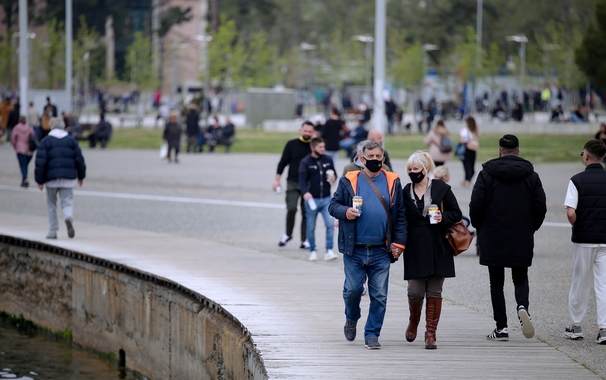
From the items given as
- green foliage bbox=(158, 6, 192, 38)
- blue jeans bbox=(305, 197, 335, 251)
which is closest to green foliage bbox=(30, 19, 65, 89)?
green foliage bbox=(158, 6, 192, 38)

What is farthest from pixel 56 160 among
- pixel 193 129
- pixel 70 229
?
pixel 193 129

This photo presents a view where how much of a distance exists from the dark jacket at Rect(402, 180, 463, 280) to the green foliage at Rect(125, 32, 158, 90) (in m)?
55.8

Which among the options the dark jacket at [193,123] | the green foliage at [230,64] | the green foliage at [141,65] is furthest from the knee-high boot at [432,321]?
the green foliage at [141,65]

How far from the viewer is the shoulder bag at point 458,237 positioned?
8.05 m

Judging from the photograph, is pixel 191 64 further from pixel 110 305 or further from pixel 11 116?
pixel 110 305

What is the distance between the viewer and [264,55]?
6419cm

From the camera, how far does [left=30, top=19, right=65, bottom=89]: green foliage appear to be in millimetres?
56531

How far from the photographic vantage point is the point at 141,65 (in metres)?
64.5

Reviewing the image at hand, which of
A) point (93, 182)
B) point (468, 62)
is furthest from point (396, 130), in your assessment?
point (93, 182)

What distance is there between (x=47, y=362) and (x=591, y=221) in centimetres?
770

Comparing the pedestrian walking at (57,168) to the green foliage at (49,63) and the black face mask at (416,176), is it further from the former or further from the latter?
the green foliage at (49,63)

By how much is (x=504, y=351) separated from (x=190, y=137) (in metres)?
29.0

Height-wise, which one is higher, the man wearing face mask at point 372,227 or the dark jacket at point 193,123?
the dark jacket at point 193,123

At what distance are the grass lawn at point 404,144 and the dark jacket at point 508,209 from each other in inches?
918
